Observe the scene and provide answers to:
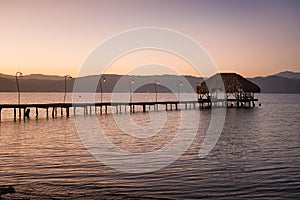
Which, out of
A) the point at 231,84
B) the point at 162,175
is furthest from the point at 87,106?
the point at 162,175

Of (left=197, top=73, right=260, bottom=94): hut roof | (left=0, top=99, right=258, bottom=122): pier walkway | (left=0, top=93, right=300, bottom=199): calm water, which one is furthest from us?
(left=197, top=73, right=260, bottom=94): hut roof

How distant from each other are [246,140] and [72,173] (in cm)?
1724

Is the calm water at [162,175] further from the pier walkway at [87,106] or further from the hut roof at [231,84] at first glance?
the hut roof at [231,84]

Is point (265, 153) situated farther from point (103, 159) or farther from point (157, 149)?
point (103, 159)

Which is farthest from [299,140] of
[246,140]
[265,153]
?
[265,153]

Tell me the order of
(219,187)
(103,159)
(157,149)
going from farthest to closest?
1. (157,149)
2. (103,159)
3. (219,187)

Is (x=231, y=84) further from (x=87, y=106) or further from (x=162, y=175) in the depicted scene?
(x=162, y=175)

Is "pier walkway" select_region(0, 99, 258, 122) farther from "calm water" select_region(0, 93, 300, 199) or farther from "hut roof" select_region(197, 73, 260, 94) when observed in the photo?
"calm water" select_region(0, 93, 300, 199)

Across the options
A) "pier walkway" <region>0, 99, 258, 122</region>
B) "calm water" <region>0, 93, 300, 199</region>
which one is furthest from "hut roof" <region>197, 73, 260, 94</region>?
"calm water" <region>0, 93, 300, 199</region>

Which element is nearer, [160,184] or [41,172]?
[160,184]

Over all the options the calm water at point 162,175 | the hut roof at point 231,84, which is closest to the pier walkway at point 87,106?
the hut roof at point 231,84

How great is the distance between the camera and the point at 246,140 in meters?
32.2

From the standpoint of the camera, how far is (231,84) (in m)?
93.1

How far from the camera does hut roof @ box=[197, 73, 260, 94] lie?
9150 centimetres
